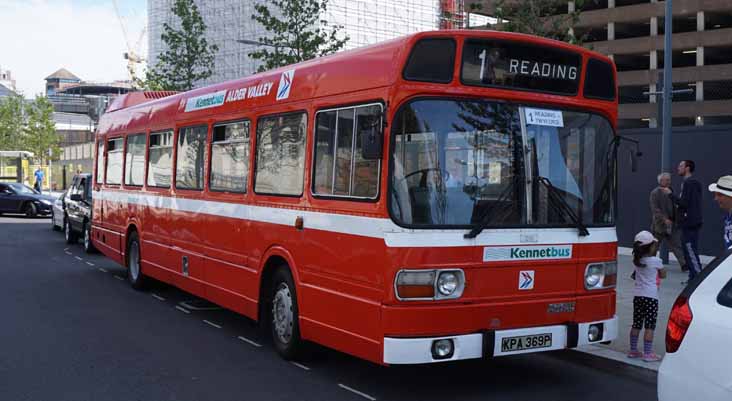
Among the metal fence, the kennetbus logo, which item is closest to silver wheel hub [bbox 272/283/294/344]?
the kennetbus logo

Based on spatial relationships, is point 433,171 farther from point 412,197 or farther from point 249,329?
point 249,329

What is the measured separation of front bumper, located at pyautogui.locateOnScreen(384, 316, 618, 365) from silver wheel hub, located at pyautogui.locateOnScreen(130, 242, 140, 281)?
24.7 feet

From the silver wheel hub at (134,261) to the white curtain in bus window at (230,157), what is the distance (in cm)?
354

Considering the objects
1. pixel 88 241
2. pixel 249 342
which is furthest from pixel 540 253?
pixel 88 241

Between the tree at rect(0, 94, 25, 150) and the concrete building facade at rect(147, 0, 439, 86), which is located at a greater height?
the concrete building facade at rect(147, 0, 439, 86)

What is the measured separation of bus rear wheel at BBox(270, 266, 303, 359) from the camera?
25.8 feet

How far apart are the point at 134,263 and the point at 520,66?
8150 millimetres

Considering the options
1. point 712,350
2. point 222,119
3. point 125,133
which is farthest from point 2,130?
point 712,350


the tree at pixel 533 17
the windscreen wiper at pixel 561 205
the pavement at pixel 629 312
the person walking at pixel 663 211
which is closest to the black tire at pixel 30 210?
the tree at pixel 533 17

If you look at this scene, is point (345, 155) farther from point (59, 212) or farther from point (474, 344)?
point (59, 212)

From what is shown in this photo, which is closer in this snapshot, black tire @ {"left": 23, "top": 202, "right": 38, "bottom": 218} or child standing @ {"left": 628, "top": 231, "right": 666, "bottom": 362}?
child standing @ {"left": 628, "top": 231, "right": 666, "bottom": 362}

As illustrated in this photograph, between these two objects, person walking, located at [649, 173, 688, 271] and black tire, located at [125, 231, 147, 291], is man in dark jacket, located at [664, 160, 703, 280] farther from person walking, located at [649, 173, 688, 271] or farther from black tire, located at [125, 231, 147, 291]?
black tire, located at [125, 231, 147, 291]

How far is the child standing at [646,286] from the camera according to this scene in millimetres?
7777

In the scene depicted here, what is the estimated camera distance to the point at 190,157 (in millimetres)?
10773
